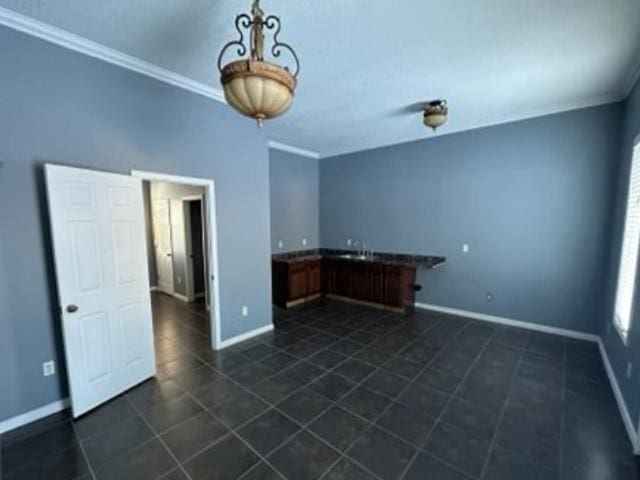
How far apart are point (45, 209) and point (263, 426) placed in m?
2.51

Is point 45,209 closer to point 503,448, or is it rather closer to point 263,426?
point 263,426

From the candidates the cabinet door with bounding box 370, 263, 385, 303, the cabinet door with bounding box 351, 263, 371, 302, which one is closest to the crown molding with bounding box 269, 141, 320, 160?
the cabinet door with bounding box 351, 263, 371, 302

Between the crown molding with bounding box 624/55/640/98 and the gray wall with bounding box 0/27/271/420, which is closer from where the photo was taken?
the gray wall with bounding box 0/27/271/420

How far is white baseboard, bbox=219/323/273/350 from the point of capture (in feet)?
12.1

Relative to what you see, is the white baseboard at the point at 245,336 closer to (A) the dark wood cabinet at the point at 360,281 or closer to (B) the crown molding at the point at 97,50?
(A) the dark wood cabinet at the point at 360,281

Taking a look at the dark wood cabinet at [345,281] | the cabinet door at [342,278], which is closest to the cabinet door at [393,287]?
the dark wood cabinet at [345,281]

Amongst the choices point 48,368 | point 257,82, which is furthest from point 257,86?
point 48,368

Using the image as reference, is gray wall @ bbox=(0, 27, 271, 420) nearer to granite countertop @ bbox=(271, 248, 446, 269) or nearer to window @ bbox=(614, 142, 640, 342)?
granite countertop @ bbox=(271, 248, 446, 269)

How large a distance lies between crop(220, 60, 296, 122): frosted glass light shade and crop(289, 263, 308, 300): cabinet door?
3775 millimetres

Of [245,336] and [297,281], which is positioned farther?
[297,281]

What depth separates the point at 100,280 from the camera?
254cm

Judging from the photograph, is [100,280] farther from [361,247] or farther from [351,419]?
[361,247]

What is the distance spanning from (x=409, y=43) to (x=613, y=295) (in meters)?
3.44

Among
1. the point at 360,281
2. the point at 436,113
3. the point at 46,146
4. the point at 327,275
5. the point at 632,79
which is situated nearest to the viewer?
the point at 46,146
